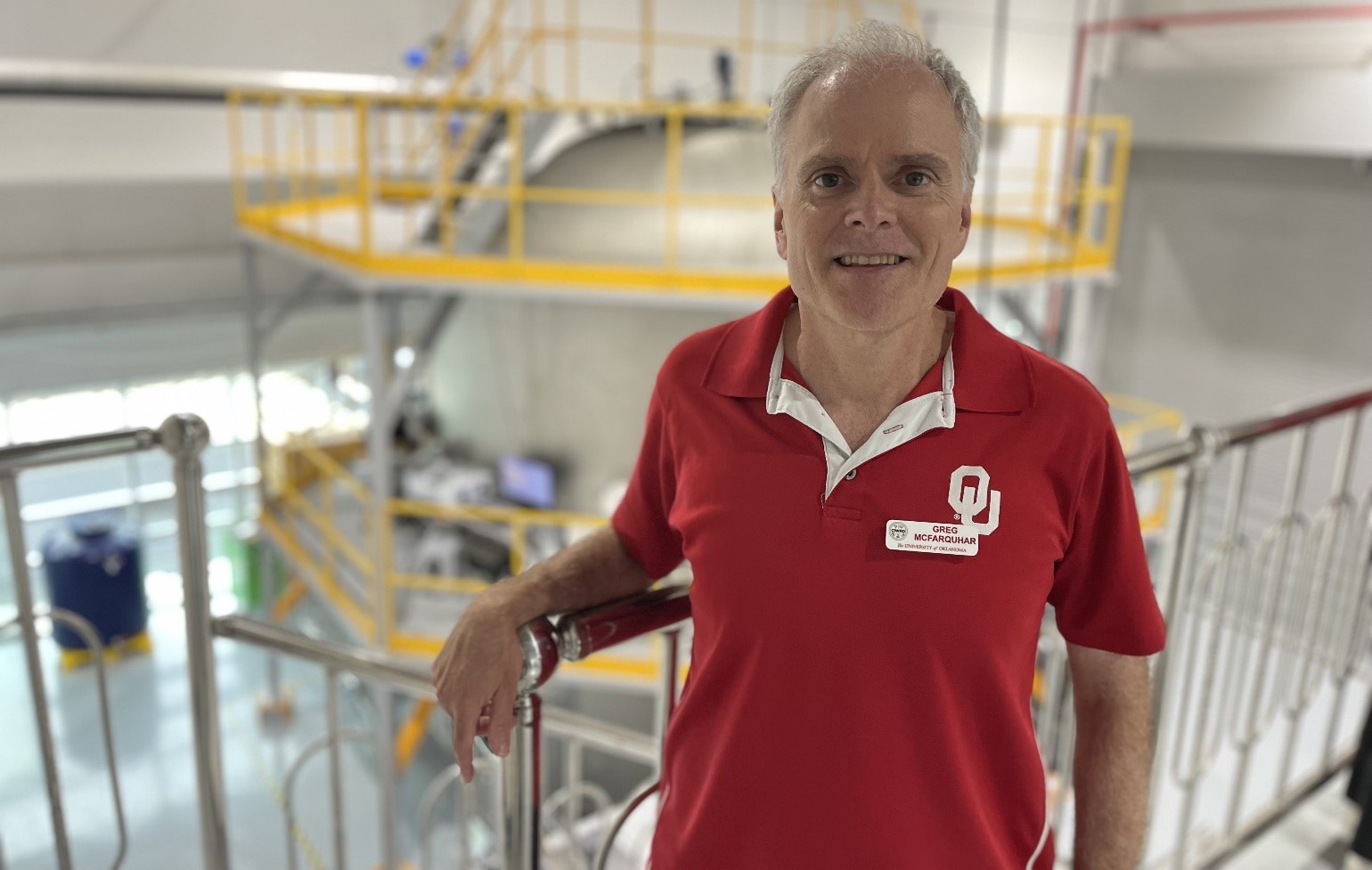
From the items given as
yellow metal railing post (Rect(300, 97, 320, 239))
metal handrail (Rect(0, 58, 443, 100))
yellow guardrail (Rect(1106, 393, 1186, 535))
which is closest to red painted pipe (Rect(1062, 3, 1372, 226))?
yellow guardrail (Rect(1106, 393, 1186, 535))

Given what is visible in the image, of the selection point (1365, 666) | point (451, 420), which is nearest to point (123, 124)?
point (451, 420)

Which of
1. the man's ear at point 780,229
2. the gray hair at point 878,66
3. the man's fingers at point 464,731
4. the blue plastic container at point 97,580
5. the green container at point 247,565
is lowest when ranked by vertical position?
the green container at point 247,565

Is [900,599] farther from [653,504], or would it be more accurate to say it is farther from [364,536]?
[364,536]

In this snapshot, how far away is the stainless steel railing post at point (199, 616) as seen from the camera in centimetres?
233

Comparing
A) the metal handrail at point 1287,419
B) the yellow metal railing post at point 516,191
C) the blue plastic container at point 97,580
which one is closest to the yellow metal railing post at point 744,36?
the yellow metal railing post at point 516,191

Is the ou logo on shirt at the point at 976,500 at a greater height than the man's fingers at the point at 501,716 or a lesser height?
greater

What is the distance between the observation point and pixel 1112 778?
1.71m

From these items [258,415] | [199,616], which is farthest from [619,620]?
[258,415]

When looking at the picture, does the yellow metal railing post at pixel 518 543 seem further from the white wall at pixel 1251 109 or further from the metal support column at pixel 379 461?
the white wall at pixel 1251 109

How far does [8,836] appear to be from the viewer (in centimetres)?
887

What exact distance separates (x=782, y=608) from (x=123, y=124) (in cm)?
1325

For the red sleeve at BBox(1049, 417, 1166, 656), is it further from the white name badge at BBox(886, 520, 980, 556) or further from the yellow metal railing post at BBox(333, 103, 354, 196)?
the yellow metal railing post at BBox(333, 103, 354, 196)

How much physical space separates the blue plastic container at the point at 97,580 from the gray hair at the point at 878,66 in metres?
12.9

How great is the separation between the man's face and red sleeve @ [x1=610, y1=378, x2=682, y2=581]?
1.34 feet
